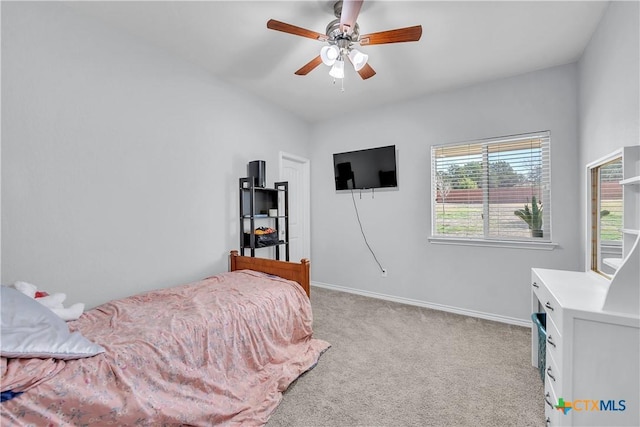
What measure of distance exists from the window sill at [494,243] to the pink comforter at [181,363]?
1821 mm

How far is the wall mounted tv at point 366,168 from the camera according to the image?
11.3 ft

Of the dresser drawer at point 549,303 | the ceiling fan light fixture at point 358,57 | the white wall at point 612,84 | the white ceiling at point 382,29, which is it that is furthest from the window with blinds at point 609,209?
the ceiling fan light fixture at point 358,57

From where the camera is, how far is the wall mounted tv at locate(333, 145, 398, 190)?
11.3ft

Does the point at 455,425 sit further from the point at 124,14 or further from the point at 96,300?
the point at 124,14

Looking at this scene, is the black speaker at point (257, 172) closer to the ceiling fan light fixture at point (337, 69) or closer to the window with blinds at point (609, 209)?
the ceiling fan light fixture at point (337, 69)

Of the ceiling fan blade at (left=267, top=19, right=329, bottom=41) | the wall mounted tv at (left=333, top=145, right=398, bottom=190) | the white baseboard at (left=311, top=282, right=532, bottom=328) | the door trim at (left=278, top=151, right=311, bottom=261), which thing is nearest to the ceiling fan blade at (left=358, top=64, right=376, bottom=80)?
the ceiling fan blade at (left=267, top=19, right=329, bottom=41)

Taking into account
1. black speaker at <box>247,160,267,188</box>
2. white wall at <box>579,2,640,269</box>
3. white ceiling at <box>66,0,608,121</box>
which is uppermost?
white ceiling at <box>66,0,608,121</box>

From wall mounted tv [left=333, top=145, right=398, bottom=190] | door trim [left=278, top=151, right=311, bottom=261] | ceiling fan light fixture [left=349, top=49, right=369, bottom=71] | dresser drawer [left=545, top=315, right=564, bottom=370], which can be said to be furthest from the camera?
door trim [left=278, top=151, right=311, bottom=261]

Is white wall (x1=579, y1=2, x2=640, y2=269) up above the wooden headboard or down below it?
above

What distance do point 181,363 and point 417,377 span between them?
1559 millimetres

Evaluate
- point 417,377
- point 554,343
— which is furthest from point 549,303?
point 417,377

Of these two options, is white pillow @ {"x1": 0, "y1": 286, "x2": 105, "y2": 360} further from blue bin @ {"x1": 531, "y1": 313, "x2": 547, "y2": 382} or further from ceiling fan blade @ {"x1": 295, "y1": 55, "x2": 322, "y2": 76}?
blue bin @ {"x1": 531, "y1": 313, "x2": 547, "y2": 382}

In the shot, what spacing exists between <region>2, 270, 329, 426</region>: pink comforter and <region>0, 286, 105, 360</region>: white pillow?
0.12 ft

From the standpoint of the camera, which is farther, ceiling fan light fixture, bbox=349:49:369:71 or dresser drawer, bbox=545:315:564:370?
ceiling fan light fixture, bbox=349:49:369:71
